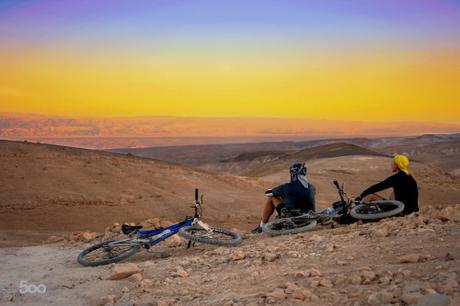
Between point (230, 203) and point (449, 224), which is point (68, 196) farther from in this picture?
point (449, 224)

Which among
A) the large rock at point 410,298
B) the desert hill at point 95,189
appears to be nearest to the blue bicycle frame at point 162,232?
the large rock at point 410,298

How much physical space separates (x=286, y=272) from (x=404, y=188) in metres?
4.00

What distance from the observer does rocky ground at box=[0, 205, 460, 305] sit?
4594 millimetres

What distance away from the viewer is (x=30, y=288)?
662 cm

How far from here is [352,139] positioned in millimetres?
101062

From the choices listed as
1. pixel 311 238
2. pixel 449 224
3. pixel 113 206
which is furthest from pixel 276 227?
pixel 113 206

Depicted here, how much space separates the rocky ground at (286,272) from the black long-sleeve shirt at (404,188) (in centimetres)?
75

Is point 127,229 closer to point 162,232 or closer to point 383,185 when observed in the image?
point 162,232

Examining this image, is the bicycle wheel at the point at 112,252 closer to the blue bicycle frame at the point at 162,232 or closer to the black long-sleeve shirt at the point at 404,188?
the blue bicycle frame at the point at 162,232

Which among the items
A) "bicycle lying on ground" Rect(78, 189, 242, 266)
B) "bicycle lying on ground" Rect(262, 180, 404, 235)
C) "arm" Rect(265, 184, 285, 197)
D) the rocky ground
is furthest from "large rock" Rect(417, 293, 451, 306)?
"arm" Rect(265, 184, 285, 197)

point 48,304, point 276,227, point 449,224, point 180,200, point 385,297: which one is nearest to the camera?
point 385,297

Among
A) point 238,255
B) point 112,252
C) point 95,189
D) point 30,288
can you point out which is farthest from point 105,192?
point 238,255

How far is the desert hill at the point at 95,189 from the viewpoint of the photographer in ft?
49.1

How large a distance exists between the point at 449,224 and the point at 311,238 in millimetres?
2046
